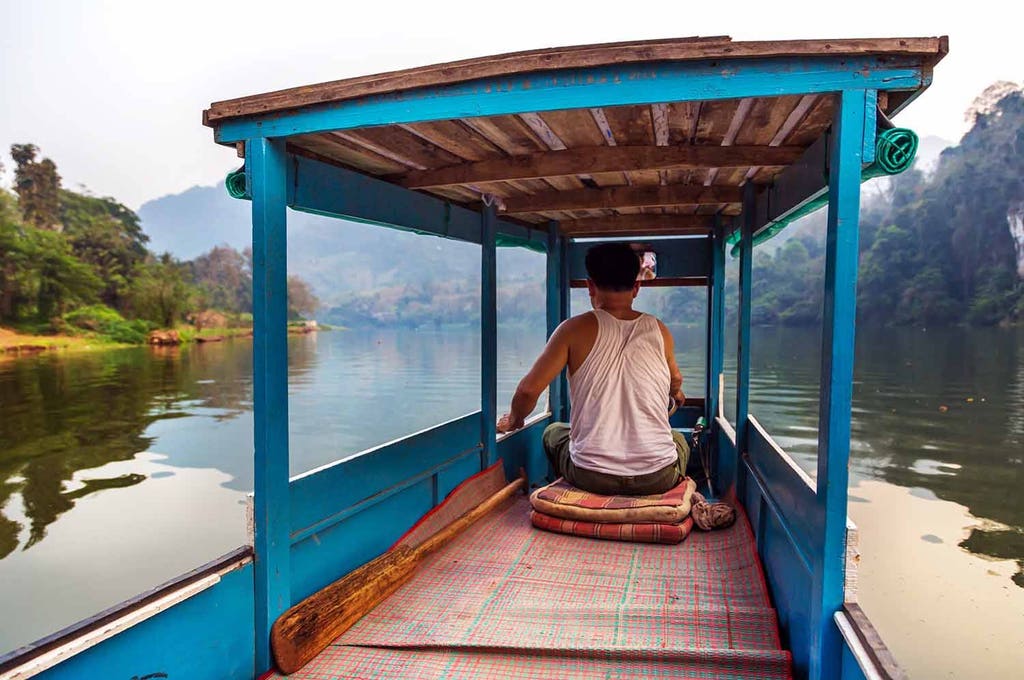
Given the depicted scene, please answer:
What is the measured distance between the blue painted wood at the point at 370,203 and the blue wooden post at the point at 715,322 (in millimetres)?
2373

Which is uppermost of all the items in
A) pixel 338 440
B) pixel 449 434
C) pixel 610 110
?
pixel 610 110

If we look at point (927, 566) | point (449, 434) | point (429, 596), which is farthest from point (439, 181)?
point (927, 566)

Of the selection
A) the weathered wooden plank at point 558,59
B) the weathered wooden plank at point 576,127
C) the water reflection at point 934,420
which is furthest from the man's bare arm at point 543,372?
the water reflection at point 934,420

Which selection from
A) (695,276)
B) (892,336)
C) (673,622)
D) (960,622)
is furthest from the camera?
(892,336)

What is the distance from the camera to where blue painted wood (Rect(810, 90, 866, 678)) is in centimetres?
197

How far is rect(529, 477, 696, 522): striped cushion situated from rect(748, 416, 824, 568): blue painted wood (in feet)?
1.31

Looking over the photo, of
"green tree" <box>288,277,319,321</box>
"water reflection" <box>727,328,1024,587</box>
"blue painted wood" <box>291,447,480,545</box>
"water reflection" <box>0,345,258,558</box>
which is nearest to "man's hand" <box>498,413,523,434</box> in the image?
"blue painted wood" <box>291,447,480,545</box>

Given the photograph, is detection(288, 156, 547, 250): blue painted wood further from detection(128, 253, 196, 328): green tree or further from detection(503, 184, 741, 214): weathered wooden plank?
detection(128, 253, 196, 328): green tree

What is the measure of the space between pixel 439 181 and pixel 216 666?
2.21 meters

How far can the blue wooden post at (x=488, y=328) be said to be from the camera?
442cm

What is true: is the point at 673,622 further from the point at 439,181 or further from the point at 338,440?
the point at 338,440

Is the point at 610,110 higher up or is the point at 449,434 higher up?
the point at 610,110

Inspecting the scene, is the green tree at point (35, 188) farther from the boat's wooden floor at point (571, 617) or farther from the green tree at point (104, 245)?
the boat's wooden floor at point (571, 617)

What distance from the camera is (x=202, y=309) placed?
2080 inches
